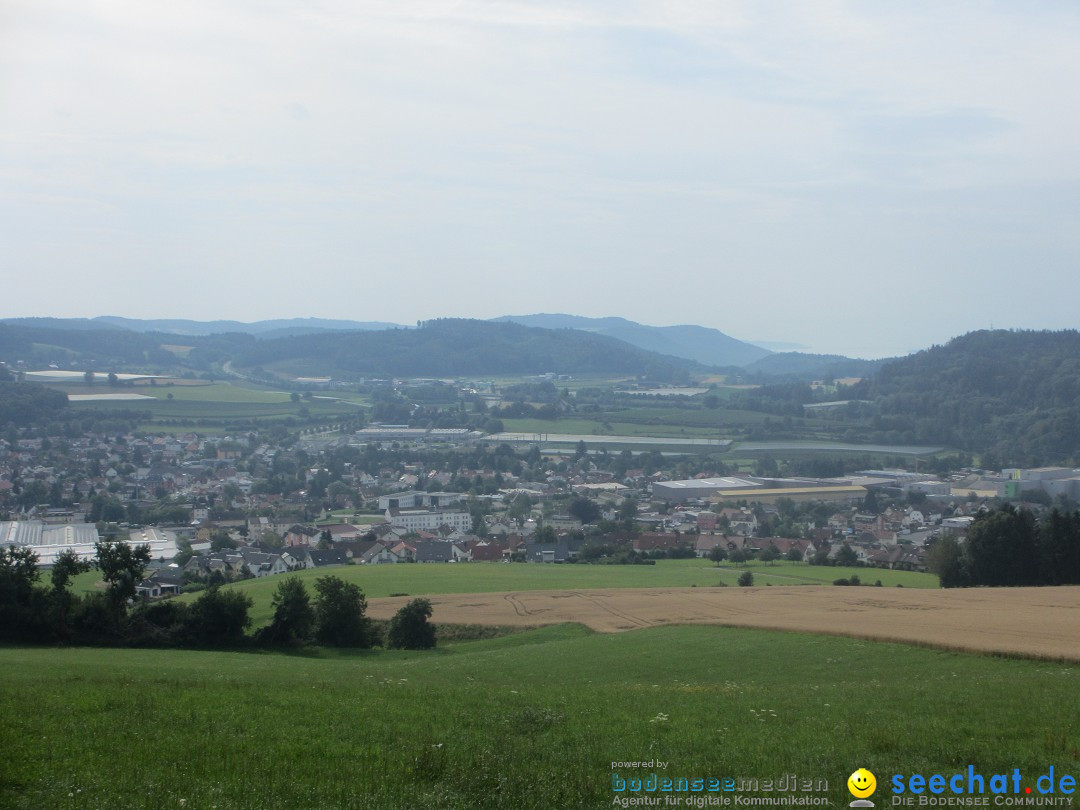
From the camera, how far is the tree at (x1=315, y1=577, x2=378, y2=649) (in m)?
25.2

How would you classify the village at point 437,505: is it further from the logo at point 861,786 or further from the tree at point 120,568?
the logo at point 861,786

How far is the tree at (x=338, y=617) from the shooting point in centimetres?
2525

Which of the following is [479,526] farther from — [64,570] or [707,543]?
[64,570]

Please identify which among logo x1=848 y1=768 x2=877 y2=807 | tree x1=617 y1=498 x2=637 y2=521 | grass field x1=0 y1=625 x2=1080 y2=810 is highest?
logo x1=848 y1=768 x2=877 y2=807

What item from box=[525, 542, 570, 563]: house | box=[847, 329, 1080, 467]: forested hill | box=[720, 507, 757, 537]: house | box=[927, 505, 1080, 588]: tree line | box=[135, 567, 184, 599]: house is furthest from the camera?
box=[847, 329, 1080, 467]: forested hill

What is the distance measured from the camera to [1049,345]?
445 ft

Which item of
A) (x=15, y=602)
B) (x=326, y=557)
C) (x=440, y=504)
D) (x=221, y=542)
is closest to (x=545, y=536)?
(x=326, y=557)

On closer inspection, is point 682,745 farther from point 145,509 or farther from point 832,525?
point 145,509

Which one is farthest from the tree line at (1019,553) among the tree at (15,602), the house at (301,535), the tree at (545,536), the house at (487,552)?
the house at (301,535)

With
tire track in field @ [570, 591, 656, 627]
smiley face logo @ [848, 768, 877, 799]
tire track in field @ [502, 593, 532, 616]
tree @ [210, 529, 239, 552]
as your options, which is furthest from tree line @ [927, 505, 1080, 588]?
tree @ [210, 529, 239, 552]

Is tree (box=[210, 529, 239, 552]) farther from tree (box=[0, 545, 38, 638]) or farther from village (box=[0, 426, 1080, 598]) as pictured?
tree (box=[0, 545, 38, 638])

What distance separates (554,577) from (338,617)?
16369mm

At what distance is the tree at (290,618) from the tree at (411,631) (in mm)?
2178

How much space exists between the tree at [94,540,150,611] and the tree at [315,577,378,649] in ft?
14.7
